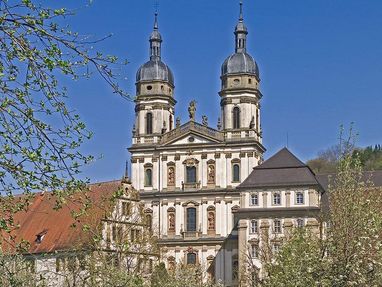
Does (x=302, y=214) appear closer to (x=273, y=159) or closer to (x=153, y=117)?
(x=273, y=159)

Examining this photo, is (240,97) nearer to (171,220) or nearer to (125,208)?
(171,220)

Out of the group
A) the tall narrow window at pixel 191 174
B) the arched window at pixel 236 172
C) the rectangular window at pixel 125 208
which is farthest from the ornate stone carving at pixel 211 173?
the rectangular window at pixel 125 208

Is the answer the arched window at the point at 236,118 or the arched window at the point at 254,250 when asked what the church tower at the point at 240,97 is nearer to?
the arched window at the point at 236,118

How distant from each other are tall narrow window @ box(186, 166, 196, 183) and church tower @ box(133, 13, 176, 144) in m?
4.04

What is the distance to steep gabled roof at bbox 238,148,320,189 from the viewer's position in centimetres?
6281

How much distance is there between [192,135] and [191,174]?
342 centimetres

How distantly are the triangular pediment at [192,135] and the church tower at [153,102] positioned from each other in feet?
4.81

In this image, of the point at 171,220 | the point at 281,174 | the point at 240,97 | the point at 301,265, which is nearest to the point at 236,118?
the point at 240,97

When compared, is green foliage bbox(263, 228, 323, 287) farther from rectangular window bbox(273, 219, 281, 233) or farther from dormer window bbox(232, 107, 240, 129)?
dormer window bbox(232, 107, 240, 129)

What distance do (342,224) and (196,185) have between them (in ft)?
175

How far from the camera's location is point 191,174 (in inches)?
2874

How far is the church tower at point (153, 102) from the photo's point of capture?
75.1 m

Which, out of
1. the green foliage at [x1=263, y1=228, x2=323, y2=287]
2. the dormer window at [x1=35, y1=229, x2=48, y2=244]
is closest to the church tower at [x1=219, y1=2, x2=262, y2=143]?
the dormer window at [x1=35, y1=229, x2=48, y2=244]

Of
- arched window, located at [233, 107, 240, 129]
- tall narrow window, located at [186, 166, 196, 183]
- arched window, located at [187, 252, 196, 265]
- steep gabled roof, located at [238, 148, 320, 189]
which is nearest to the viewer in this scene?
steep gabled roof, located at [238, 148, 320, 189]
